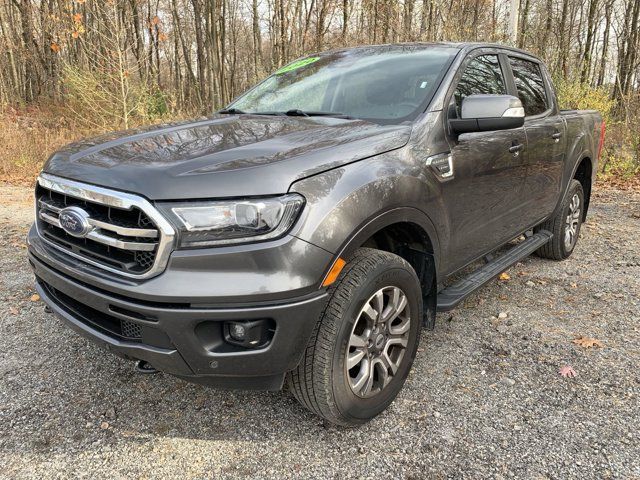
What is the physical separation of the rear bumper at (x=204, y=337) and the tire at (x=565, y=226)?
11.1ft

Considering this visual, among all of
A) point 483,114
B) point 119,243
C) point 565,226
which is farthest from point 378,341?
point 565,226

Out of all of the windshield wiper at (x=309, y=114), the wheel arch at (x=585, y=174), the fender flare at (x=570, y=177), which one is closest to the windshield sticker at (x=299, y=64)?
the windshield wiper at (x=309, y=114)

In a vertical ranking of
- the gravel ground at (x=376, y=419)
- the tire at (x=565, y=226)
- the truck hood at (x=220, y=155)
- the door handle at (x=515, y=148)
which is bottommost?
the gravel ground at (x=376, y=419)

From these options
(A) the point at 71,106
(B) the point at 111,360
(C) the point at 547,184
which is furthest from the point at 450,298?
(A) the point at 71,106

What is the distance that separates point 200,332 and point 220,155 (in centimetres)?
72

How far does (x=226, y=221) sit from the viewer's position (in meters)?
1.82

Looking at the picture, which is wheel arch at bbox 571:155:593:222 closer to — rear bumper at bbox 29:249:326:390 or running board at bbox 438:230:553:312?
running board at bbox 438:230:553:312

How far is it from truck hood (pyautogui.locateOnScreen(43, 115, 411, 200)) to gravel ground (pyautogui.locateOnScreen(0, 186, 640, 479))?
1180 millimetres

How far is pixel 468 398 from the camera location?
261 cm

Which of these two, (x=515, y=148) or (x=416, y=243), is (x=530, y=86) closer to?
(x=515, y=148)

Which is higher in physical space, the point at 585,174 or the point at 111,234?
the point at 111,234

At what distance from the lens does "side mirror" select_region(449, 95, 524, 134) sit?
266 centimetres

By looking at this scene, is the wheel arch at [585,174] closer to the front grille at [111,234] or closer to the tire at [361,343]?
the tire at [361,343]

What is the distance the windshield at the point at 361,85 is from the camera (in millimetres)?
2836
